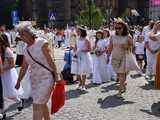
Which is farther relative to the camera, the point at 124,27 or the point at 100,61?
the point at 100,61

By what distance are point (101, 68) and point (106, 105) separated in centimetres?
483

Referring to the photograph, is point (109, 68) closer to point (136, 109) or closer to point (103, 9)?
point (136, 109)

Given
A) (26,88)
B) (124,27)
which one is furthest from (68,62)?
(26,88)

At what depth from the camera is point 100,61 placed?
662 inches

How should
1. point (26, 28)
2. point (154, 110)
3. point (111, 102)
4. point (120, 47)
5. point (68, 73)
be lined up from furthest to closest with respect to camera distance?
point (68, 73) → point (120, 47) → point (111, 102) → point (154, 110) → point (26, 28)

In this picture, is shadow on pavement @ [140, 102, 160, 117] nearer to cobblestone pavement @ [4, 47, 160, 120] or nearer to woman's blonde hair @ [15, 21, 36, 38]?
cobblestone pavement @ [4, 47, 160, 120]

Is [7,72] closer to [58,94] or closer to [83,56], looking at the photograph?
[58,94]

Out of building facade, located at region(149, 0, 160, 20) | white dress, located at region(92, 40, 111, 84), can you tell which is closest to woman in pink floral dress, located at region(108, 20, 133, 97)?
white dress, located at region(92, 40, 111, 84)

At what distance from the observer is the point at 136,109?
37.4ft

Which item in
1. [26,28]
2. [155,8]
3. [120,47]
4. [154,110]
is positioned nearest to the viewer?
[26,28]

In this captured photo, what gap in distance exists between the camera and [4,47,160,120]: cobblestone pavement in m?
10.6

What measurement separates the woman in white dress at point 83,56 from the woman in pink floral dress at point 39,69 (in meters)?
6.72

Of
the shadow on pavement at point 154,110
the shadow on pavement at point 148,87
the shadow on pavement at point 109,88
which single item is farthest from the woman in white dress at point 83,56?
the shadow on pavement at point 154,110

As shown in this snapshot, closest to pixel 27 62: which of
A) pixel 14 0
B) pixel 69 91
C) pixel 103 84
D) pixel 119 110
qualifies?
pixel 119 110
